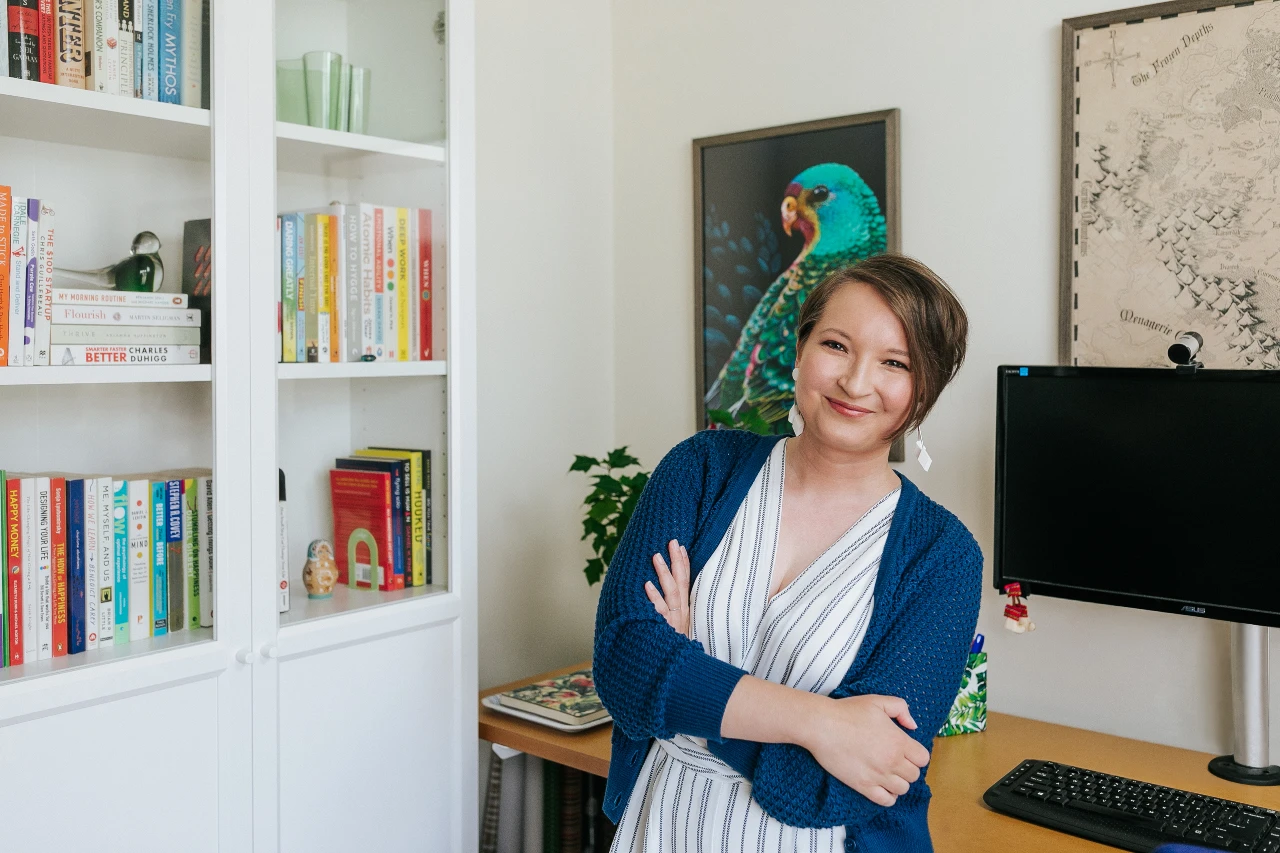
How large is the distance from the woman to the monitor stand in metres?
0.66

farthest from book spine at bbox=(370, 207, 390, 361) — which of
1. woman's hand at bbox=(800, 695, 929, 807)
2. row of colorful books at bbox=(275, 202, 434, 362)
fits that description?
woman's hand at bbox=(800, 695, 929, 807)

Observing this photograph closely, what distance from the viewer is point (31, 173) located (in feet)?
5.65

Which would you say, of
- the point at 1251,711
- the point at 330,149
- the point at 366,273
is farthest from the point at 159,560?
the point at 1251,711

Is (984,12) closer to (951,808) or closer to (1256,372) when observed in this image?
(1256,372)

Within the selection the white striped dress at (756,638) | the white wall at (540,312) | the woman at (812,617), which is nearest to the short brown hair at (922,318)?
the woman at (812,617)

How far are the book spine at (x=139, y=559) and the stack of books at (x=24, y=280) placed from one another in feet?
0.80

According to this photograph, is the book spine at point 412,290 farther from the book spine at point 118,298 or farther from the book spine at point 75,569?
the book spine at point 75,569

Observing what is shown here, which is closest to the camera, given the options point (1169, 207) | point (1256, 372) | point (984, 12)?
point (1256, 372)

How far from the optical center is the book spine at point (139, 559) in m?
1.73

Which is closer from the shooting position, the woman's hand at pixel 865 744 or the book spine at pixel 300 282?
the woman's hand at pixel 865 744

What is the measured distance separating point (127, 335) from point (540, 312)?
1147mm

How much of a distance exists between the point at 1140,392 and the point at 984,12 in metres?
0.83

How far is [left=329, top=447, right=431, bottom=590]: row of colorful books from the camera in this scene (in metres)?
2.05

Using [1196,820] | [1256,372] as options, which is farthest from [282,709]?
[1256,372]
